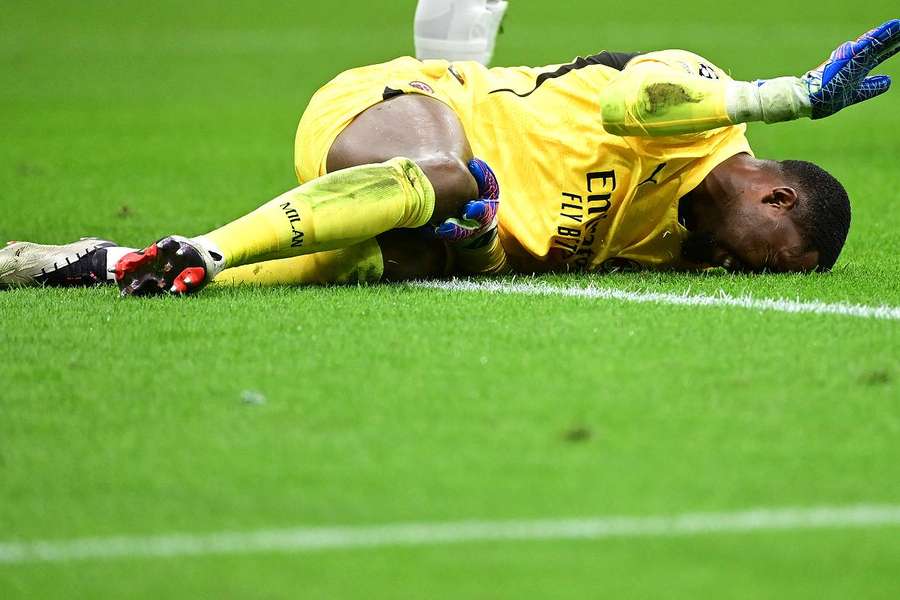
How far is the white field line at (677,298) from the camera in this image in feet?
14.7

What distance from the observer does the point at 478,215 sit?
498 cm

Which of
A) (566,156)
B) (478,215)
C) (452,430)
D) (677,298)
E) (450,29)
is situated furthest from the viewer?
(450,29)

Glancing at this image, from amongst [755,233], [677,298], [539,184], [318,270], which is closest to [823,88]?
[755,233]

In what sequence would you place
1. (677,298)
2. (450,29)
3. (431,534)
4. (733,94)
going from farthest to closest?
(450,29) → (733,94) → (677,298) → (431,534)

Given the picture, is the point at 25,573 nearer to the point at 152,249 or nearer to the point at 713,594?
the point at 713,594

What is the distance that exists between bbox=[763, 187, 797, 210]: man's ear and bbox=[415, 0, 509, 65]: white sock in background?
6.28ft

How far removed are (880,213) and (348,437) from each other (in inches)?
169

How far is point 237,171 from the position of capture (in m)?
8.84

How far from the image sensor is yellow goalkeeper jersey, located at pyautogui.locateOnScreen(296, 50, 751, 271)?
5.21 meters

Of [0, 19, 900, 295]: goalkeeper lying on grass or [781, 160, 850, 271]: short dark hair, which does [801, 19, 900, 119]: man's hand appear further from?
[781, 160, 850, 271]: short dark hair

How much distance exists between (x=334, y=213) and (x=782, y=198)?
1.56 metres

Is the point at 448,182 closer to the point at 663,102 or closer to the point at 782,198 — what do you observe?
the point at 663,102

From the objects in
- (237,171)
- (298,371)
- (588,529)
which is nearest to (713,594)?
(588,529)

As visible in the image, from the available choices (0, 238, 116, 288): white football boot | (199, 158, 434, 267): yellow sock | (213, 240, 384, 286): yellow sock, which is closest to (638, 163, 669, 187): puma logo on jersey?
(199, 158, 434, 267): yellow sock
